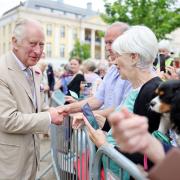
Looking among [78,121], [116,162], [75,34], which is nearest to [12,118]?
[78,121]

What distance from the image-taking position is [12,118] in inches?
111

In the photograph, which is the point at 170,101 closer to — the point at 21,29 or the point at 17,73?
the point at 17,73

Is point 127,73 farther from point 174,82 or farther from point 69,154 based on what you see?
point 69,154

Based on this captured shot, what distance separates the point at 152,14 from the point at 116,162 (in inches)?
679

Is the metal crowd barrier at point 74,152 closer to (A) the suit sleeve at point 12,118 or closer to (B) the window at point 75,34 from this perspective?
(A) the suit sleeve at point 12,118

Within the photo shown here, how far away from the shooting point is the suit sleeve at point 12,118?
283cm

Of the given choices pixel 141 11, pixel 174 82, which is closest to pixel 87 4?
pixel 141 11

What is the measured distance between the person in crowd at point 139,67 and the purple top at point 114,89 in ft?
2.29

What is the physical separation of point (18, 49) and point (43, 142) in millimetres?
5165

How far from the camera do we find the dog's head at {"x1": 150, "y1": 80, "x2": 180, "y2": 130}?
1.59 meters

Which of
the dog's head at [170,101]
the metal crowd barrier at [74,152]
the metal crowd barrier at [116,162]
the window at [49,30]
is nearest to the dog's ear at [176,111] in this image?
the dog's head at [170,101]

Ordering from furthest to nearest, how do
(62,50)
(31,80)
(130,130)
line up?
1. (62,50)
2. (31,80)
3. (130,130)

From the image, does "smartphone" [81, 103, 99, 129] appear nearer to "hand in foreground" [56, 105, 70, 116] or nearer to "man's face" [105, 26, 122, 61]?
"hand in foreground" [56, 105, 70, 116]

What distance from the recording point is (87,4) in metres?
89.8
